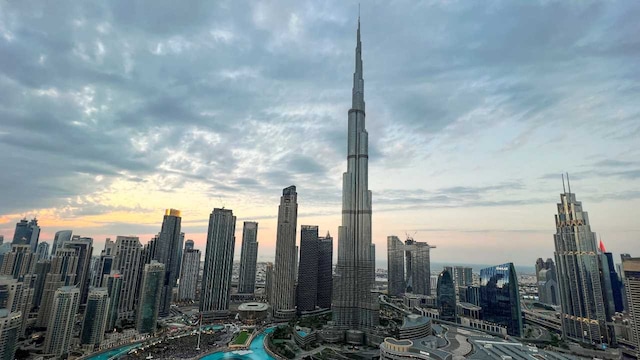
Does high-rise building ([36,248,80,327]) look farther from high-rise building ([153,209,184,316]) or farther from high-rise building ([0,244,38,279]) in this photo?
high-rise building ([153,209,184,316])

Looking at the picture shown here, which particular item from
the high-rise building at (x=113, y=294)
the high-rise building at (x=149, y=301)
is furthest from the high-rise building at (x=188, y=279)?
the high-rise building at (x=149, y=301)

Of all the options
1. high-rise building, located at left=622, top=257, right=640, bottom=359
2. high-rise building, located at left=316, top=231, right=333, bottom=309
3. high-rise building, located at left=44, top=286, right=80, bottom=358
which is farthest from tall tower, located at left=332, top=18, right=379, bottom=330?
high-rise building, located at left=44, top=286, right=80, bottom=358

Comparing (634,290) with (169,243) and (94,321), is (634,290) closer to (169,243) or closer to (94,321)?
(94,321)

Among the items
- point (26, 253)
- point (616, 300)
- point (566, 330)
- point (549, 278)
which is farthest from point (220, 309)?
point (549, 278)

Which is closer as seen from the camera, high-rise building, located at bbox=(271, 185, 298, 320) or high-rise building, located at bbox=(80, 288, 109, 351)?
high-rise building, located at bbox=(80, 288, 109, 351)

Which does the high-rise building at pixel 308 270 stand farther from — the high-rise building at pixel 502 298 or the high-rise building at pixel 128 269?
the high-rise building at pixel 502 298

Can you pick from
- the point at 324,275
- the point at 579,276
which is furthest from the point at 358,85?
the point at 579,276
